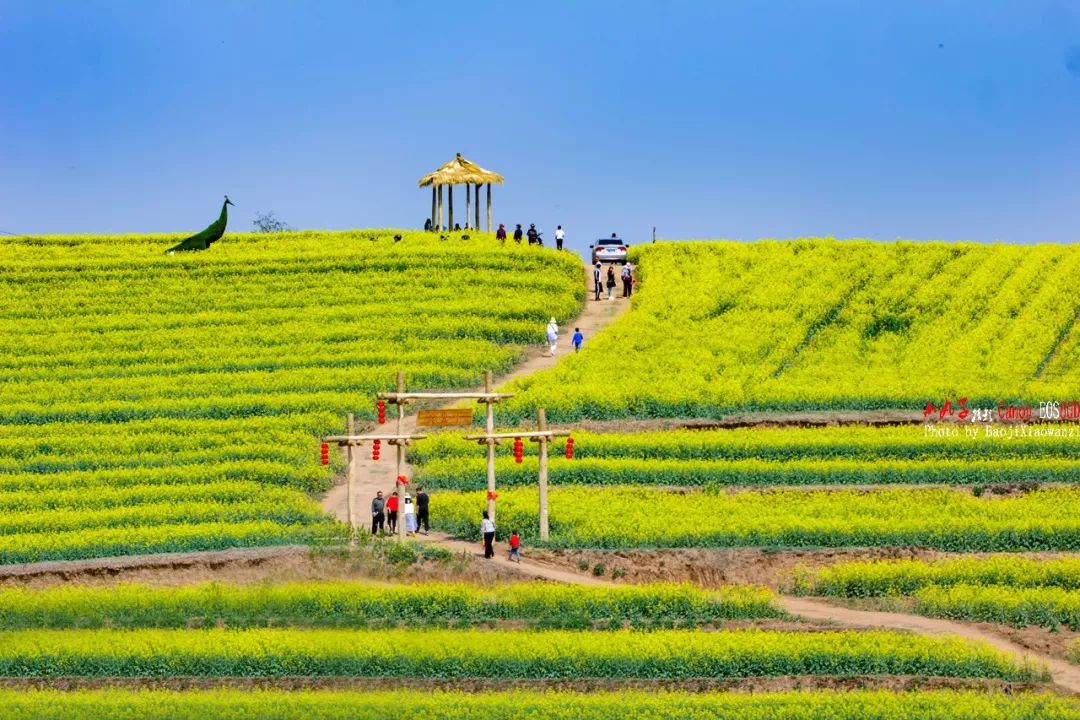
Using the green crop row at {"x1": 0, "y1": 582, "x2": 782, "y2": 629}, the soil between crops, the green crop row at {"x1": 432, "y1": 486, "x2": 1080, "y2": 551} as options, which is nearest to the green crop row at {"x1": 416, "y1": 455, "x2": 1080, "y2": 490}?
the green crop row at {"x1": 432, "y1": 486, "x2": 1080, "y2": 551}

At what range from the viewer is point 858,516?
46.0 m

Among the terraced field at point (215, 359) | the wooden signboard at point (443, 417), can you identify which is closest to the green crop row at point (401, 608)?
the terraced field at point (215, 359)

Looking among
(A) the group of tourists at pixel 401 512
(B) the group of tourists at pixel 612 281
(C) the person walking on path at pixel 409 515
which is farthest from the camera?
(B) the group of tourists at pixel 612 281

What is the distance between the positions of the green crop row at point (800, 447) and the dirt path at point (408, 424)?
1328 millimetres

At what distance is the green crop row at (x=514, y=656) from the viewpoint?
1388 inches

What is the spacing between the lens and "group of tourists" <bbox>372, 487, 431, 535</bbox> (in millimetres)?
44031

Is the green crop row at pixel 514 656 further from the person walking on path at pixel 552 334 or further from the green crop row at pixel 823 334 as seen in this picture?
the person walking on path at pixel 552 334

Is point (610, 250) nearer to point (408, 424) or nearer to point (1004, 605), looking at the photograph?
point (408, 424)

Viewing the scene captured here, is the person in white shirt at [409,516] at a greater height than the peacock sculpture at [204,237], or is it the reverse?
the peacock sculpture at [204,237]

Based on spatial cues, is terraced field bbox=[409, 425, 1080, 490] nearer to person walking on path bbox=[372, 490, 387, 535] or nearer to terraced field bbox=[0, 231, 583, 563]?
terraced field bbox=[0, 231, 583, 563]

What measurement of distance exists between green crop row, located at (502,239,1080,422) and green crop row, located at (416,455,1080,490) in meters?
4.75

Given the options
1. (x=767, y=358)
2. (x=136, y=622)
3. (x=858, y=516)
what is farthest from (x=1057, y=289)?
(x=136, y=622)

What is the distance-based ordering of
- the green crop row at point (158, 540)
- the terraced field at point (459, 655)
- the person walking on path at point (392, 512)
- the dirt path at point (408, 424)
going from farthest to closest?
1. the dirt path at point (408, 424)
2. the person walking on path at point (392, 512)
3. the green crop row at point (158, 540)
4. the terraced field at point (459, 655)

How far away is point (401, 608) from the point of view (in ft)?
127
